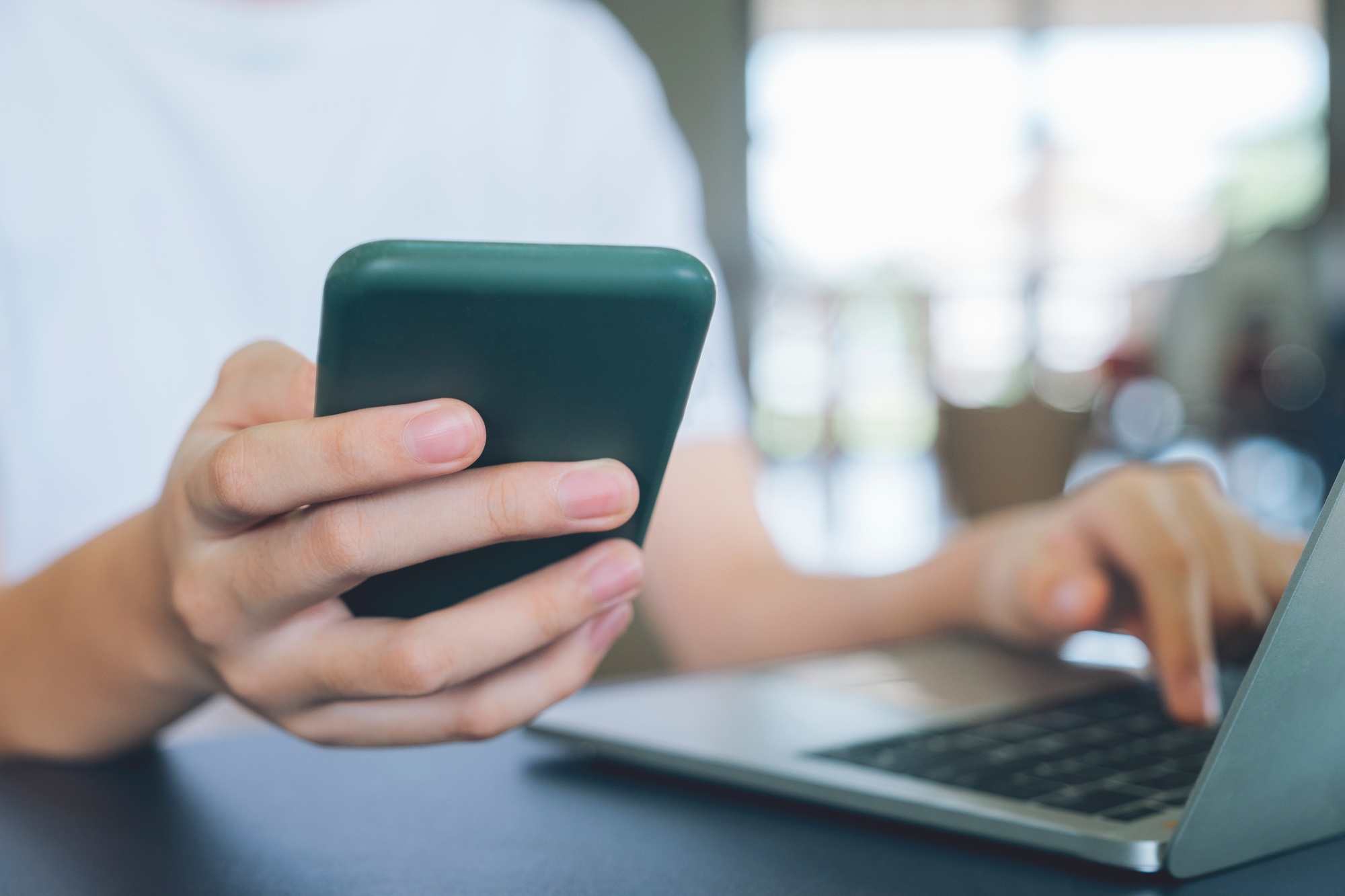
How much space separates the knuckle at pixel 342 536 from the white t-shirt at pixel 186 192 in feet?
2.27

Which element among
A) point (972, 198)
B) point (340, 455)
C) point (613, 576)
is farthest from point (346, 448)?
point (972, 198)

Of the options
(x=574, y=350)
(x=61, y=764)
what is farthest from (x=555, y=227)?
(x=574, y=350)

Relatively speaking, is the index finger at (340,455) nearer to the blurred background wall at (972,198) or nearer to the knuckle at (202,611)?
the knuckle at (202,611)

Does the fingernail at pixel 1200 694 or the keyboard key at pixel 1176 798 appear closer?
the keyboard key at pixel 1176 798

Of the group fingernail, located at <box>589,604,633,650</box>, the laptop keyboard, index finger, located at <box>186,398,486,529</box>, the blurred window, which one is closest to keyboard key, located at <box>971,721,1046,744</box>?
the laptop keyboard

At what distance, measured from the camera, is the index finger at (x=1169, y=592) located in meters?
0.47

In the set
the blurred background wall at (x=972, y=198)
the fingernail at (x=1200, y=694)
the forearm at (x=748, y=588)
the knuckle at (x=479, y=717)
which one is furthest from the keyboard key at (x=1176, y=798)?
the blurred background wall at (x=972, y=198)

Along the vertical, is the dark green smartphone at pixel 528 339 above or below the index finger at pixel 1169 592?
above

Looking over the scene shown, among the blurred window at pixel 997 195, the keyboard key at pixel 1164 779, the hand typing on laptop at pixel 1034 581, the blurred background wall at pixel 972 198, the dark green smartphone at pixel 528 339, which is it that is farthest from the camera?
the blurred window at pixel 997 195

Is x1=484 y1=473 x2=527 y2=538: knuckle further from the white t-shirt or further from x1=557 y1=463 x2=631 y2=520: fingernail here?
the white t-shirt

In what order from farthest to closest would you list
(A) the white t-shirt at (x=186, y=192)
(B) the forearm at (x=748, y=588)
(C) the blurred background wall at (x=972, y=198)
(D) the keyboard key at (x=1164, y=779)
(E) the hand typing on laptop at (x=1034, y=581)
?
1. (C) the blurred background wall at (x=972, y=198)
2. (A) the white t-shirt at (x=186, y=192)
3. (B) the forearm at (x=748, y=588)
4. (E) the hand typing on laptop at (x=1034, y=581)
5. (D) the keyboard key at (x=1164, y=779)

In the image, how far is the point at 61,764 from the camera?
0.50 metres

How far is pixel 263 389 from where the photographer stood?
37cm

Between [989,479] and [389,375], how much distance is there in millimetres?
3302
